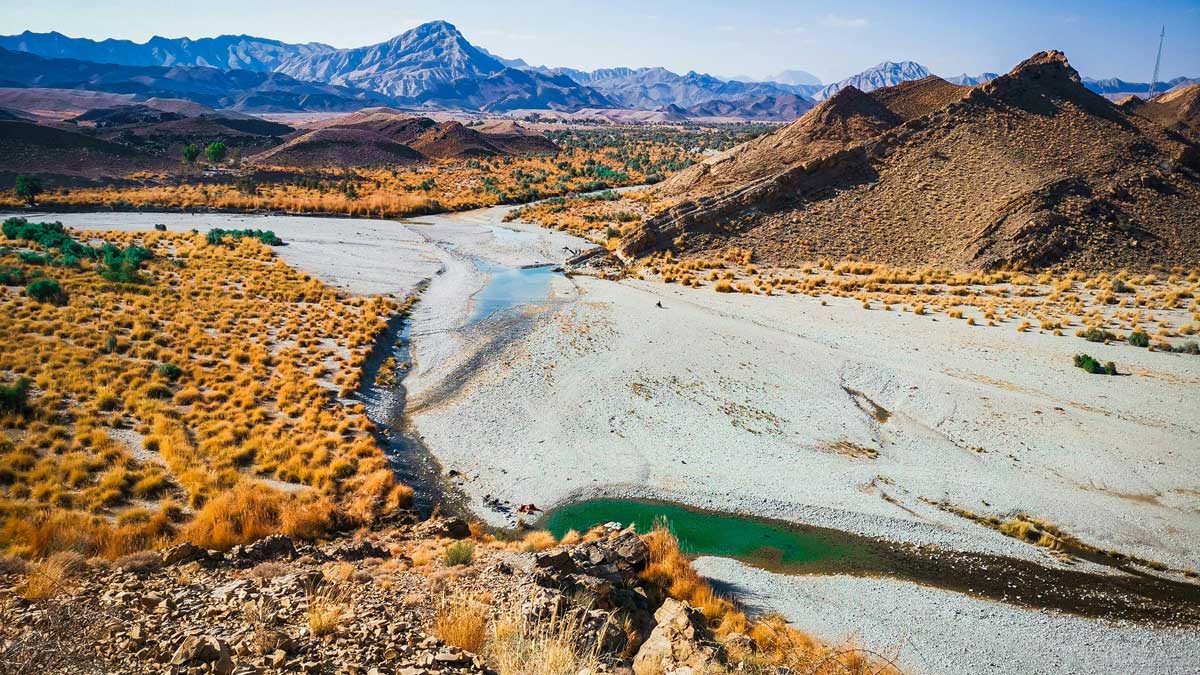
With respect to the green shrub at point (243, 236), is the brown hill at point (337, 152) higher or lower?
higher

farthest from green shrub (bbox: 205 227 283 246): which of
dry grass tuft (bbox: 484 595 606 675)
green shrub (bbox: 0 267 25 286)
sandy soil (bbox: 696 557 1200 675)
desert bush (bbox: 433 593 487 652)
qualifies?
dry grass tuft (bbox: 484 595 606 675)

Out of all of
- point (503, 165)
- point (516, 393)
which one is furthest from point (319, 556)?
point (503, 165)

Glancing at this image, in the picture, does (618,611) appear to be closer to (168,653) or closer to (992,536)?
(168,653)

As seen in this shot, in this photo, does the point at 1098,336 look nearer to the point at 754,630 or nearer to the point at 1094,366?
the point at 1094,366

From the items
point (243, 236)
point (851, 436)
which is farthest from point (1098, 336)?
point (243, 236)

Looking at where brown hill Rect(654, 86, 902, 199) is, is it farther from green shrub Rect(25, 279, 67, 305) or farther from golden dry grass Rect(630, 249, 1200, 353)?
green shrub Rect(25, 279, 67, 305)

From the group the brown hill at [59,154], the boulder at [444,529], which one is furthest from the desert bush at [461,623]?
the brown hill at [59,154]

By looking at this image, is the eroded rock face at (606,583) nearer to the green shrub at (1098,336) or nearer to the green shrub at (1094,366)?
the green shrub at (1094,366)
